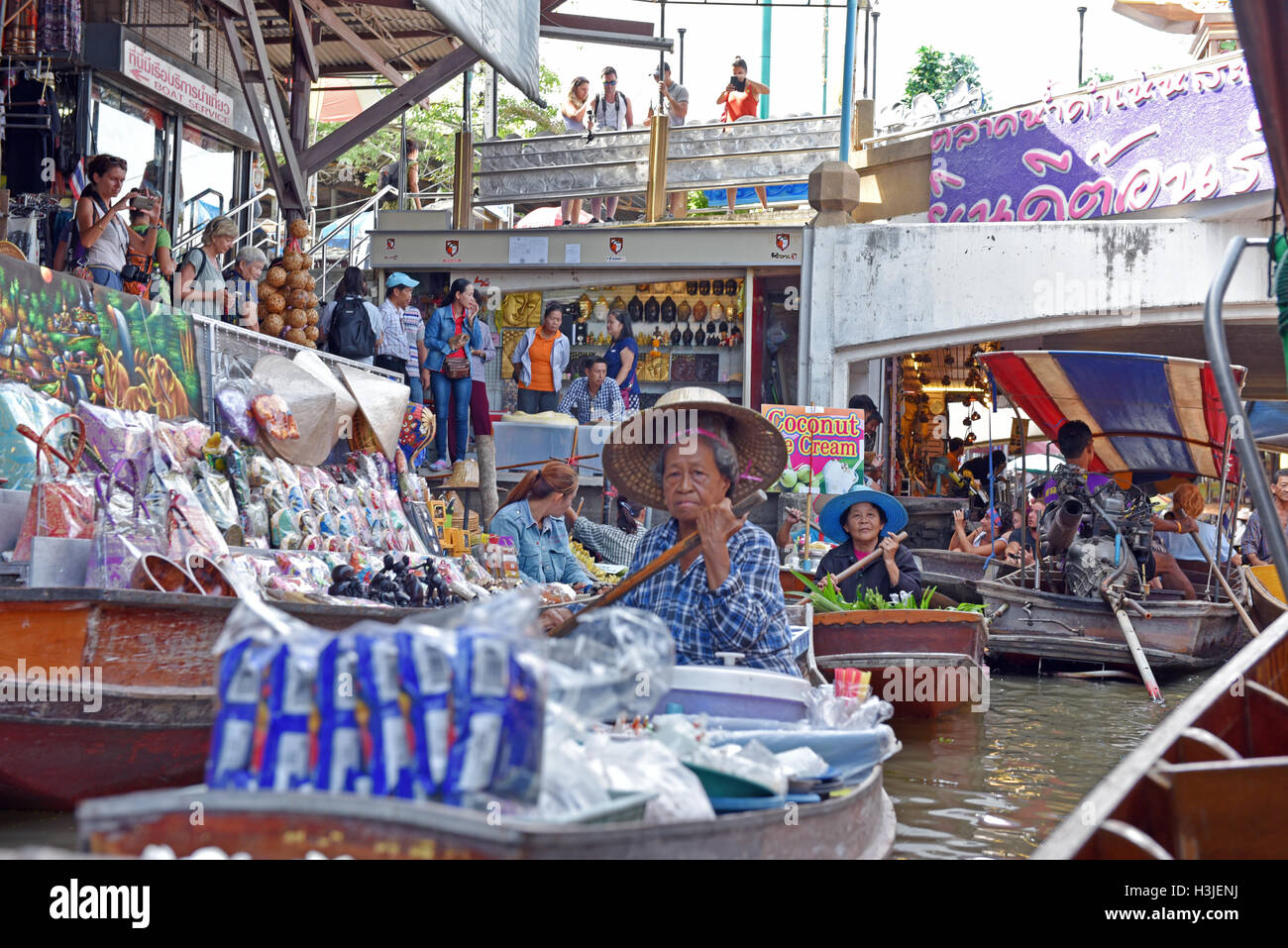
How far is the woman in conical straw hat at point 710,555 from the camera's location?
4.16 meters

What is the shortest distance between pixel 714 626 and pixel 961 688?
427cm

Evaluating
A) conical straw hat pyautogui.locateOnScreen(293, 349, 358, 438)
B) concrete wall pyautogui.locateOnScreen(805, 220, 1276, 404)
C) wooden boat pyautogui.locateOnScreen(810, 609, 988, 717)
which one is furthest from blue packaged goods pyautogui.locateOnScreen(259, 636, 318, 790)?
concrete wall pyautogui.locateOnScreen(805, 220, 1276, 404)

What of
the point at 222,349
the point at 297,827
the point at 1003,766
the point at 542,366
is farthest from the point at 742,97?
the point at 297,827

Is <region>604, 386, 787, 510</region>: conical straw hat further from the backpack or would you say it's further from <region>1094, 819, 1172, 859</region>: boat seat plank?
the backpack

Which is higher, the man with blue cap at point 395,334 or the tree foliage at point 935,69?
the tree foliage at point 935,69

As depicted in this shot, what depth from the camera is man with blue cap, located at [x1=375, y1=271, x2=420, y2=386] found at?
11954 millimetres

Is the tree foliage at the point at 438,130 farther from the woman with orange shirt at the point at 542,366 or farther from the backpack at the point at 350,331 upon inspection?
the backpack at the point at 350,331

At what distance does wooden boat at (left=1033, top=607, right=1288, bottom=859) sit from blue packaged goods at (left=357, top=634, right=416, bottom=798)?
1.15 meters

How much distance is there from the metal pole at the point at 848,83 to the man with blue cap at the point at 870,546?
768cm

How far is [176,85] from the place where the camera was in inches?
504

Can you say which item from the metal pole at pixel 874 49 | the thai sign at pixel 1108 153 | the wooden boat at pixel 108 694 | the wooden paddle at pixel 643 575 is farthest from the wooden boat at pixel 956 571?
the wooden boat at pixel 108 694
